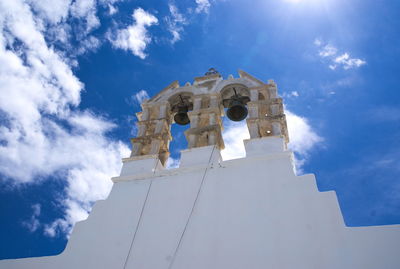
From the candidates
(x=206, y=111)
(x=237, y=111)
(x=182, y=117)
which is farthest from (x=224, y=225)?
(x=182, y=117)

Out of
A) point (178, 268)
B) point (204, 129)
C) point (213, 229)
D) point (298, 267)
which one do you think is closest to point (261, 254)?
point (298, 267)

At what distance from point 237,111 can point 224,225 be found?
9.86 ft

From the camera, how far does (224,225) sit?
4.57 m

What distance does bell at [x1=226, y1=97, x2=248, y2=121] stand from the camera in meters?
7.01

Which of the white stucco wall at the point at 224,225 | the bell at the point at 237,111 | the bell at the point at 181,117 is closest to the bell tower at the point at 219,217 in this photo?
the white stucco wall at the point at 224,225

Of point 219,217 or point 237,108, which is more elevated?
point 237,108

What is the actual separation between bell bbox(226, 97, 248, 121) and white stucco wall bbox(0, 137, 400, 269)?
1.41m

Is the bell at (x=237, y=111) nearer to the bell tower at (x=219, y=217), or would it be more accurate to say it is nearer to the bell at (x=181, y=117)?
the bell tower at (x=219, y=217)

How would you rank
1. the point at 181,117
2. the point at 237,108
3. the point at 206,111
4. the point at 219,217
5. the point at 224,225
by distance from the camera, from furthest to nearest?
the point at 181,117, the point at 237,108, the point at 206,111, the point at 219,217, the point at 224,225

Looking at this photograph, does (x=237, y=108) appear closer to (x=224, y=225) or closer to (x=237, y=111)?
(x=237, y=111)

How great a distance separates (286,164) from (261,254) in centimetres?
145

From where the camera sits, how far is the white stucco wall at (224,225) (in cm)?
394

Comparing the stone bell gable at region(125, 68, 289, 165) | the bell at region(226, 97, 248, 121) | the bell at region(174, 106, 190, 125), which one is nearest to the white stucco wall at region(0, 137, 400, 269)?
the stone bell gable at region(125, 68, 289, 165)

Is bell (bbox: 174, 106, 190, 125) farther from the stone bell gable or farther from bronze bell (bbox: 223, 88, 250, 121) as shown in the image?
bronze bell (bbox: 223, 88, 250, 121)
